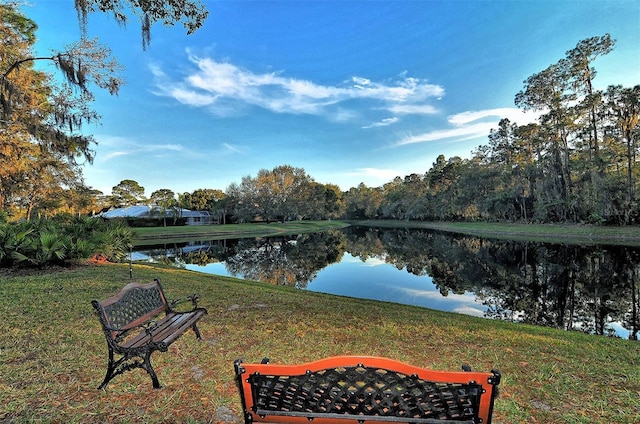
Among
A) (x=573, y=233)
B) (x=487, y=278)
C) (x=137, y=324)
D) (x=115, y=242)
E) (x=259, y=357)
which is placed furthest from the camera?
(x=573, y=233)

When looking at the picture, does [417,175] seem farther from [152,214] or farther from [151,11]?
[151,11]

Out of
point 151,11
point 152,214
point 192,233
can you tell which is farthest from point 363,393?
point 152,214

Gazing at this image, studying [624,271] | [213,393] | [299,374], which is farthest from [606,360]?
[624,271]

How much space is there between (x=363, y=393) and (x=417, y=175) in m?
73.8

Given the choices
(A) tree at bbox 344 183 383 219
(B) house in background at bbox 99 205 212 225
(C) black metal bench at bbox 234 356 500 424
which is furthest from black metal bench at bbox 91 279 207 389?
(A) tree at bbox 344 183 383 219

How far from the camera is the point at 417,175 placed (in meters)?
71.3

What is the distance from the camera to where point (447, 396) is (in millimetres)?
1632

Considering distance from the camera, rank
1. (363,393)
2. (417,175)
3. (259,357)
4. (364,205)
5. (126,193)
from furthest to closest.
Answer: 1. (364,205)
2. (126,193)
3. (417,175)
4. (259,357)
5. (363,393)

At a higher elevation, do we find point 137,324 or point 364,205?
point 364,205

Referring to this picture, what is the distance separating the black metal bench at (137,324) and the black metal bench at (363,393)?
5.80ft

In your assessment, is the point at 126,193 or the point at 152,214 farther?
the point at 126,193

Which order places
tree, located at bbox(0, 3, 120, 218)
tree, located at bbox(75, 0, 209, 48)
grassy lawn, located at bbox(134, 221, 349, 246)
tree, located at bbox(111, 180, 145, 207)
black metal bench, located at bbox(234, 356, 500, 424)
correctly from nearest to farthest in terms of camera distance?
black metal bench, located at bbox(234, 356, 500, 424) → tree, located at bbox(75, 0, 209, 48) → tree, located at bbox(0, 3, 120, 218) → grassy lawn, located at bbox(134, 221, 349, 246) → tree, located at bbox(111, 180, 145, 207)

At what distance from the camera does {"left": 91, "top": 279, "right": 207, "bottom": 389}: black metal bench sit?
9.89 feet

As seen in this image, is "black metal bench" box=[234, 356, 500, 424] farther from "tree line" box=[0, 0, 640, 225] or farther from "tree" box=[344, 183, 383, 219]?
"tree" box=[344, 183, 383, 219]
